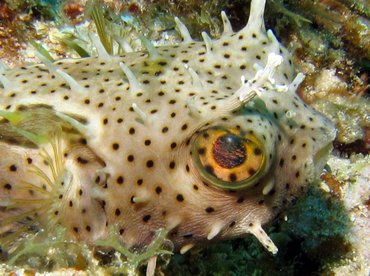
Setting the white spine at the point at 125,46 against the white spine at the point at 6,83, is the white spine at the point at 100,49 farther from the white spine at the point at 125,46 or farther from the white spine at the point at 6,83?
the white spine at the point at 6,83

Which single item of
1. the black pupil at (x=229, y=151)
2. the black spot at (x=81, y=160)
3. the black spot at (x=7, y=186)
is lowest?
the black pupil at (x=229, y=151)

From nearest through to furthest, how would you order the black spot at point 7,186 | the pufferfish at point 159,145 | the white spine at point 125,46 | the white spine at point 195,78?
the pufferfish at point 159,145 < the white spine at point 195,78 < the black spot at point 7,186 < the white spine at point 125,46

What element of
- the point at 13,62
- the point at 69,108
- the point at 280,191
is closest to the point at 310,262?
the point at 280,191

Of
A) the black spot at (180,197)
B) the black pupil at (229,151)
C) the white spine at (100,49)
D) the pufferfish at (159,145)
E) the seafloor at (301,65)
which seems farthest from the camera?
the seafloor at (301,65)

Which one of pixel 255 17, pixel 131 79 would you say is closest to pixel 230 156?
pixel 131 79

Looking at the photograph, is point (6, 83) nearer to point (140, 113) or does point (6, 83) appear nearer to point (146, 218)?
point (140, 113)

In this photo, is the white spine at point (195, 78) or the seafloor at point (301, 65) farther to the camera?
the seafloor at point (301, 65)

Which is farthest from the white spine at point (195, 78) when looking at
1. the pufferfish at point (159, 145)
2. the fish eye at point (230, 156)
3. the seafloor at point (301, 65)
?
the seafloor at point (301, 65)
